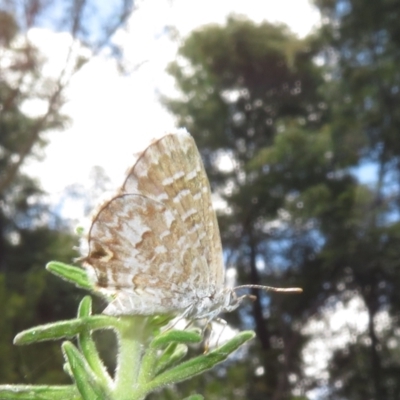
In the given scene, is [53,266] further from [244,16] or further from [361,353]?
[244,16]

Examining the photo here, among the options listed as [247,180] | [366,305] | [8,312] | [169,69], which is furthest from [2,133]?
[366,305]

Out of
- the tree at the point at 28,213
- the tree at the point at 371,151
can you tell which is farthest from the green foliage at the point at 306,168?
the tree at the point at 28,213

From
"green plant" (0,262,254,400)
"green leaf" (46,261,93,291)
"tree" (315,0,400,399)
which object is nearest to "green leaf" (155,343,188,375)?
"green plant" (0,262,254,400)

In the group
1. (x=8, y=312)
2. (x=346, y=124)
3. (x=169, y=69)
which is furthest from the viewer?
(x=169, y=69)

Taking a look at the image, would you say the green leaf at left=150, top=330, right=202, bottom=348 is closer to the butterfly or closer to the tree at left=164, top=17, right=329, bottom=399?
the butterfly

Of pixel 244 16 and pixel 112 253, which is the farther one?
pixel 244 16

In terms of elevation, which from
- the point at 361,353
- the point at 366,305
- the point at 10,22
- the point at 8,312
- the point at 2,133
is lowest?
the point at 361,353
